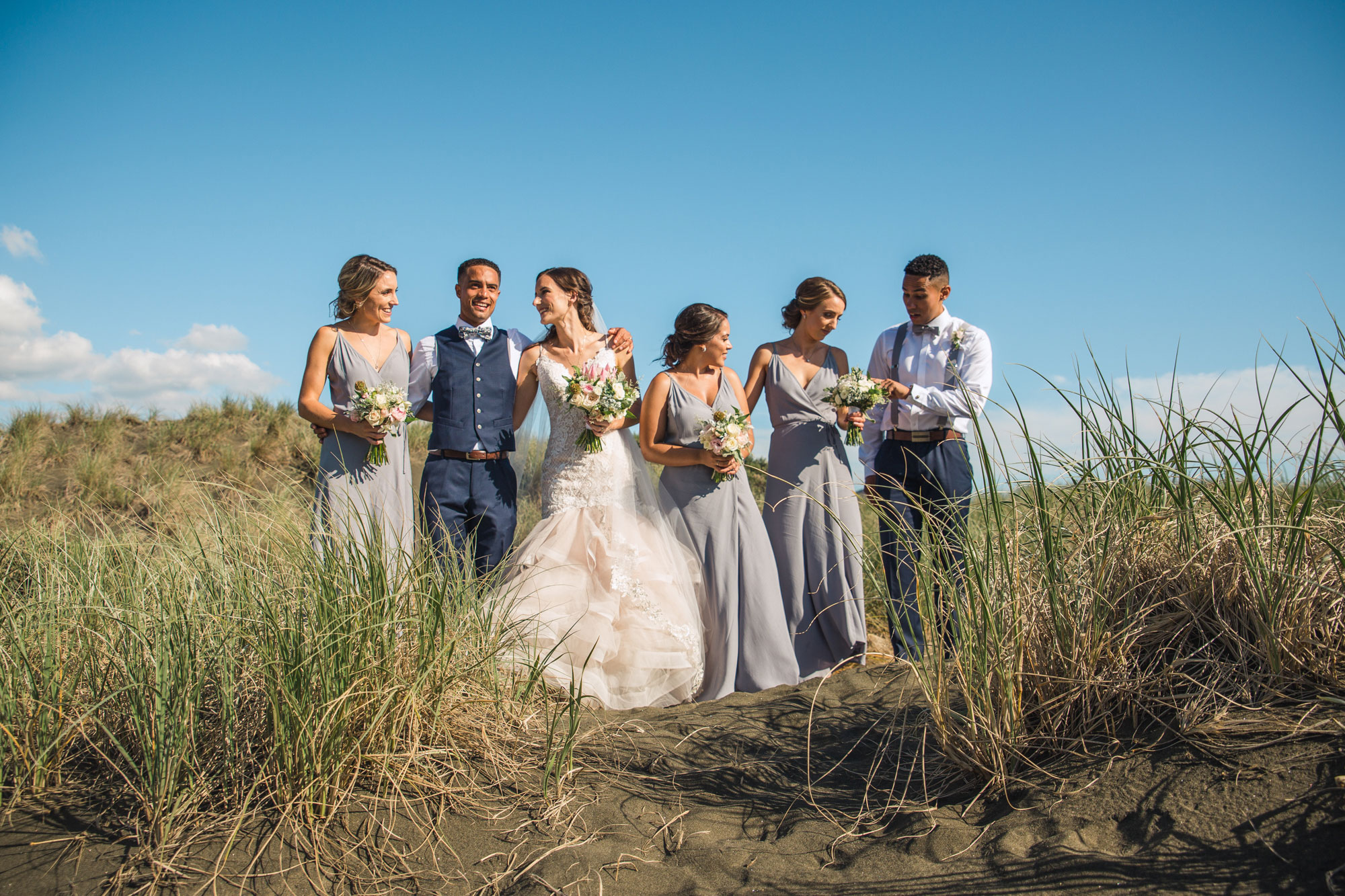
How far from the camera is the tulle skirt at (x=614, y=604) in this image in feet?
14.3

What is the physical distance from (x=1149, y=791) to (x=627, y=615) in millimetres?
2763

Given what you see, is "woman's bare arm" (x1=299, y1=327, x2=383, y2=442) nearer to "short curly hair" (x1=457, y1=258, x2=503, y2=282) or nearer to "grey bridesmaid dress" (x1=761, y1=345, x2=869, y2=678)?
"short curly hair" (x1=457, y1=258, x2=503, y2=282)

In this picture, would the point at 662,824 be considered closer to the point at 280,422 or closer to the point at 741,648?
the point at 741,648

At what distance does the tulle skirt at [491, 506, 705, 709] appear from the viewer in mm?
4344

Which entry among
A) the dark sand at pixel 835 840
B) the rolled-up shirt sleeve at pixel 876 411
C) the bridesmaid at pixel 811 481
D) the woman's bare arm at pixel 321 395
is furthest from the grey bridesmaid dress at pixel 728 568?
the woman's bare arm at pixel 321 395

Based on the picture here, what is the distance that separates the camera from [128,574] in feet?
12.0

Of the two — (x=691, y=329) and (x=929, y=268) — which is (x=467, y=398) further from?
(x=929, y=268)

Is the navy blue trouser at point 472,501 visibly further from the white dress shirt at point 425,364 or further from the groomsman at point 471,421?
the white dress shirt at point 425,364

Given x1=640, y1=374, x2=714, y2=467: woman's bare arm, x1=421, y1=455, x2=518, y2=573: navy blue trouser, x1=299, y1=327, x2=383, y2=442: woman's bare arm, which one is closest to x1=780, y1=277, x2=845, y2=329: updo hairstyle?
x1=640, y1=374, x2=714, y2=467: woman's bare arm

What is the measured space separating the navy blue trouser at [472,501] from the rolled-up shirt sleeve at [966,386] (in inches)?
105

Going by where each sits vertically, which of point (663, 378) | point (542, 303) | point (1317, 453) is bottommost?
point (1317, 453)

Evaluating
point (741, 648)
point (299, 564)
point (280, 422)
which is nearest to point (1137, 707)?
point (741, 648)

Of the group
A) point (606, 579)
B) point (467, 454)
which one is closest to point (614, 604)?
point (606, 579)

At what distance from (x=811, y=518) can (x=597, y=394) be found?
162 cm
